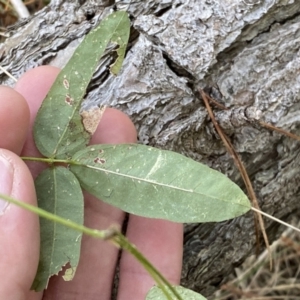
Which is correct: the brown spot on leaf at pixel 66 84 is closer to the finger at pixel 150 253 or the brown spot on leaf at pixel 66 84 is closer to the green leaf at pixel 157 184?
the green leaf at pixel 157 184

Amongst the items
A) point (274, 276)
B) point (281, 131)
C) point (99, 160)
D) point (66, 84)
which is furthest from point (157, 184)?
point (274, 276)

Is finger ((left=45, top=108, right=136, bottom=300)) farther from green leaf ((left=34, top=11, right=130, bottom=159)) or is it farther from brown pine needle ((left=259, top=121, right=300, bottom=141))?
brown pine needle ((left=259, top=121, right=300, bottom=141))

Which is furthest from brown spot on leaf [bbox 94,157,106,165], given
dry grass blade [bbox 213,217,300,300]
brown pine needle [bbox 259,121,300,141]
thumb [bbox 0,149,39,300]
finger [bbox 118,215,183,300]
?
dry grass blade [bbox 213,217,300,300]

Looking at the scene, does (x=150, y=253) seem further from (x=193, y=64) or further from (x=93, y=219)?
(x=193, y=64)

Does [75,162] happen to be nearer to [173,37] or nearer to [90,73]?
[90,73]

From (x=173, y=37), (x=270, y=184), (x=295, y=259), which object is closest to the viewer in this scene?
(x=173, y=37)

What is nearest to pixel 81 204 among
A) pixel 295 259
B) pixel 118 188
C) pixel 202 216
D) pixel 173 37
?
pixel 118 188
